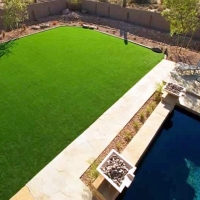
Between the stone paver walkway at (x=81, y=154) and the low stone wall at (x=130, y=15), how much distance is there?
998 cm

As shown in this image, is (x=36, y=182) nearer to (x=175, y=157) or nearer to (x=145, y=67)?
(x=175, y=157)

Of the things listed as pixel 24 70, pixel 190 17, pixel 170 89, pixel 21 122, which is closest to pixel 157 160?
pixel 170 89

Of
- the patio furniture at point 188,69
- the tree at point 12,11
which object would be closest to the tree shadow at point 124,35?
the patio furniture at point 188,69

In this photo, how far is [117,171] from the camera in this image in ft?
16.1

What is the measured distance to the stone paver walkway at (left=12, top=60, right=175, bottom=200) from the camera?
5.13 m

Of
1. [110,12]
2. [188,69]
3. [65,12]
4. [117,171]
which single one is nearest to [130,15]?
[110,12]

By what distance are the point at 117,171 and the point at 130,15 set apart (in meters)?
16.8

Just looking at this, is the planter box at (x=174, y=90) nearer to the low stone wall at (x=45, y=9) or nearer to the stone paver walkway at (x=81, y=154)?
the stone paver walkway at (x=81, y=154)

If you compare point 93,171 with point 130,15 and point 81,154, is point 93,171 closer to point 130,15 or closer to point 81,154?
point 81,154

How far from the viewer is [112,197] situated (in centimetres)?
480

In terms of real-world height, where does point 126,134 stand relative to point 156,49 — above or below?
below

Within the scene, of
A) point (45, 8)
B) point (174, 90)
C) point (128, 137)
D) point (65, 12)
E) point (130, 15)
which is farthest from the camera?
point (65, 12)

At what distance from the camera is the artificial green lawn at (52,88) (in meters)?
6.02

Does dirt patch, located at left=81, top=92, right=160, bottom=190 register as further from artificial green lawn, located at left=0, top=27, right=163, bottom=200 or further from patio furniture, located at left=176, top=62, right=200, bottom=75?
patio furniture, located at left=176, top=62, right=200, bottom=75
